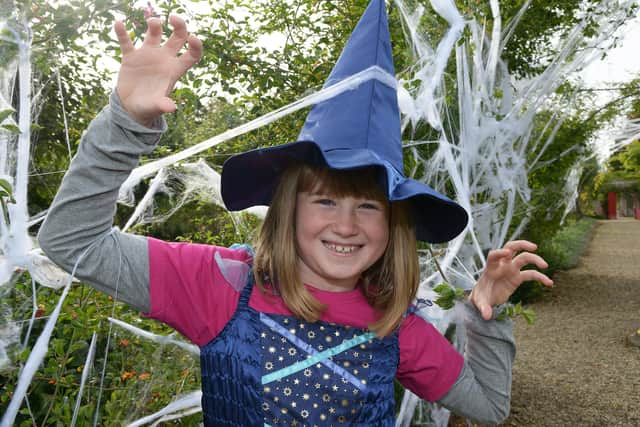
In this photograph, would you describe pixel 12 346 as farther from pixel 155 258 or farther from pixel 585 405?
pixel 585 405

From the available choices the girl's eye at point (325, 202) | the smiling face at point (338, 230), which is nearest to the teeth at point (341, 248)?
the smiling face at point (338, 230)

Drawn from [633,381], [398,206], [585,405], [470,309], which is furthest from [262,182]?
[633,381]

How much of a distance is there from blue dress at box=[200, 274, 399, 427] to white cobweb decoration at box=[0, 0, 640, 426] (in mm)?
340

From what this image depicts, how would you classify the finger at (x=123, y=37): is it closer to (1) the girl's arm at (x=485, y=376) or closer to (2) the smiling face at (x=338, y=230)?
(2) the smiling face at (x=338, y=230)

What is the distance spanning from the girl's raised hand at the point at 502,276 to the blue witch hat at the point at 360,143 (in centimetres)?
16

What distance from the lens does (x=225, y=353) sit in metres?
1.48

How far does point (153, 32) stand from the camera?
1189 millimetres

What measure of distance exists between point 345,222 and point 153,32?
678 millimetres

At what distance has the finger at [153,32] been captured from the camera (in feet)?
3.86

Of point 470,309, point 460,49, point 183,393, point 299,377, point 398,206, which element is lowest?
point 183,393

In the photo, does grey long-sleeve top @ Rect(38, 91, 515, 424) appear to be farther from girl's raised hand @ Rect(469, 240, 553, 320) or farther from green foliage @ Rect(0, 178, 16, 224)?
girl's raised hand @ Rect(469, 240, 553, 320)

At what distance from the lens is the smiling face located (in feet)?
5.18

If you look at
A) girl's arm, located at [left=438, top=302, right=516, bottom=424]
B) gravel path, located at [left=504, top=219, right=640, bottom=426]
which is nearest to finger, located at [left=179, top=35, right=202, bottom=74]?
girl's arm, located at [left=438, top=302, right=516, bottom=424]

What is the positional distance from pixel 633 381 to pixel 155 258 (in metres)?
5.63
